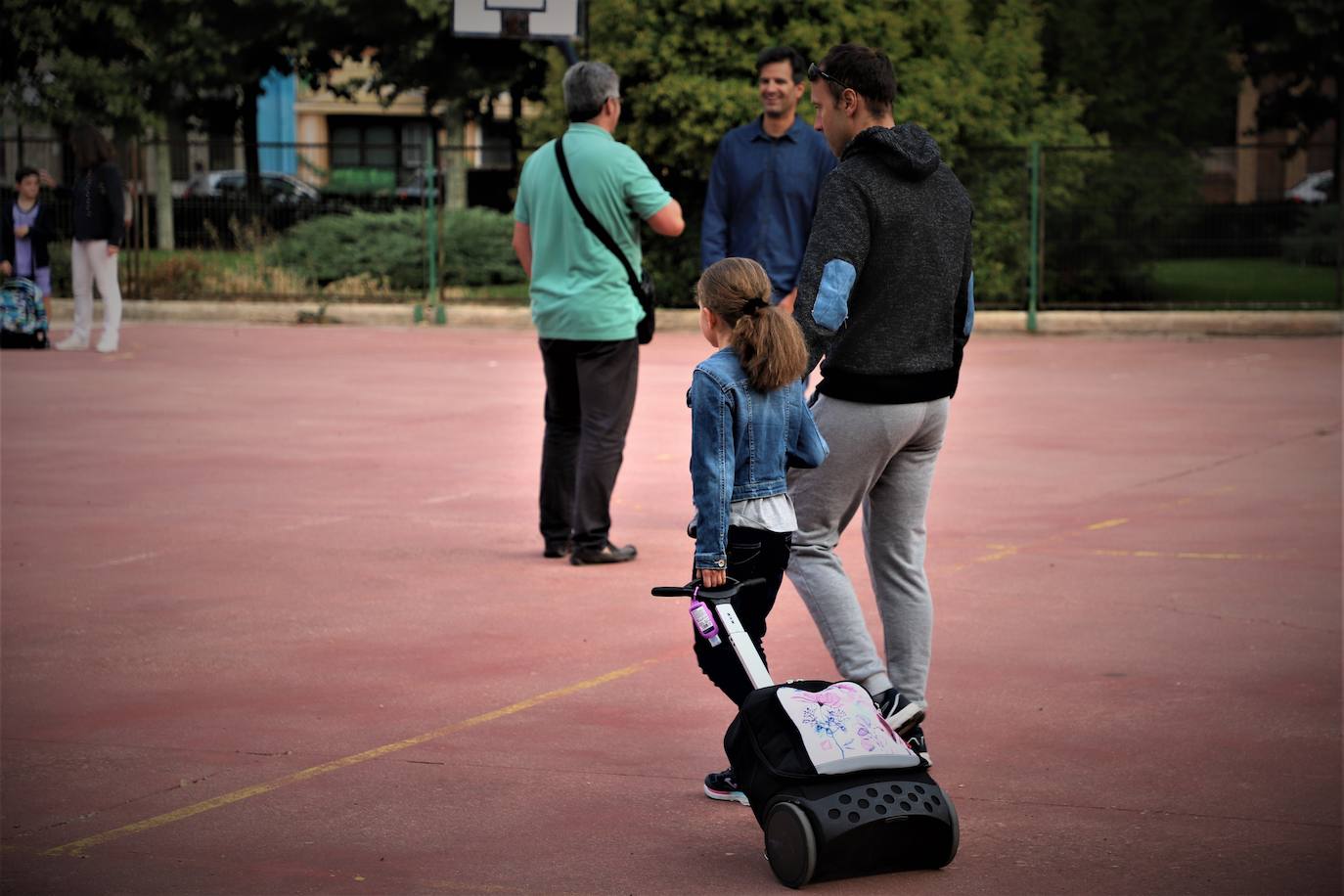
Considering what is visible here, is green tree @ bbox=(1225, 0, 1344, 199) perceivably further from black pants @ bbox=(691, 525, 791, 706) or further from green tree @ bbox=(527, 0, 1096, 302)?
black pants @ bbox=(691, 525, 791, 706)

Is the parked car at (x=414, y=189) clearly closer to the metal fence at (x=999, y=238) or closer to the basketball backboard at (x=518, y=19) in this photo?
the metal fence at (x=999, y=238)

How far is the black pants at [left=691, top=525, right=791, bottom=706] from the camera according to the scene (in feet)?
14.9

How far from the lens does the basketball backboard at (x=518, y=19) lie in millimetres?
10711

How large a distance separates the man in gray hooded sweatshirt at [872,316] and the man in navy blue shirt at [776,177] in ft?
9.91

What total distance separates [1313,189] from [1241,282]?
4.90 m

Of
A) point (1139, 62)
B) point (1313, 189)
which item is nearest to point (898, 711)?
point (1313, 189)

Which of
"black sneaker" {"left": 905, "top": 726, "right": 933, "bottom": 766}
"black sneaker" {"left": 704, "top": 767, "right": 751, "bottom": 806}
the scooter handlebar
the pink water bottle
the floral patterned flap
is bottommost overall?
"black sneaker" {"left": 704, "top": 767, "right": 751, "bottom": 806}

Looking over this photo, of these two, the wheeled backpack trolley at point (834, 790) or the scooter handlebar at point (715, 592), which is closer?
the wheeled backpack trolley at point (834, 790)

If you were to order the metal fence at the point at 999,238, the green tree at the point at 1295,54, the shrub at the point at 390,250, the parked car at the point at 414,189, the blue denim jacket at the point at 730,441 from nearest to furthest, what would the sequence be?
the blue denim jacket at the point at 730,441
the metal fence at the point at 999,238
the shrub at the point at 390,250
the parked car at the point at 414,189
the green tree at the point at 1295,54

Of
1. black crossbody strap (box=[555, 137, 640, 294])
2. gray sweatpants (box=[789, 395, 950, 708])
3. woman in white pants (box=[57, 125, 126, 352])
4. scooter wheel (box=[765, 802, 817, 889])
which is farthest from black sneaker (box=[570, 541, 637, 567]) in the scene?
woman in white pants (box=[57, 125, 126, 352])

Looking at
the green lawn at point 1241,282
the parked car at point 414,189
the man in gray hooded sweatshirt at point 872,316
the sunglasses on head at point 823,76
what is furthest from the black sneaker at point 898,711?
the parked car at point 414,189

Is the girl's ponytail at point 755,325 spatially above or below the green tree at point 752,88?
below

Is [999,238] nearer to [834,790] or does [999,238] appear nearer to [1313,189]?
[1313,189]

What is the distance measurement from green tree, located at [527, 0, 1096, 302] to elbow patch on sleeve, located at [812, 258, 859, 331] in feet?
50.3
